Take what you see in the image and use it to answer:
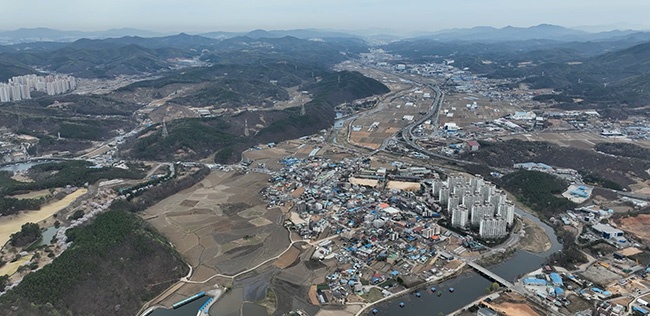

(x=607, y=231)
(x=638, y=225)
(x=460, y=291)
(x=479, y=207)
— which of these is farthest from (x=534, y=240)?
(x=460, y=291)

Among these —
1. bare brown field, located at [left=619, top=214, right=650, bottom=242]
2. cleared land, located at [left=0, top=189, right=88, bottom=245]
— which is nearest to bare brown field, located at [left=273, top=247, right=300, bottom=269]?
cleared land, located at [left=0, top=189, right=88, bottom=245]

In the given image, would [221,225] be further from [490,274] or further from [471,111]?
[471,111]

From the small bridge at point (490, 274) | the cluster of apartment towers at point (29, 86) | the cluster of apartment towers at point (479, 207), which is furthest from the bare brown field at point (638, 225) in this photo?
the cluster of apartment towers at point (29, 86)

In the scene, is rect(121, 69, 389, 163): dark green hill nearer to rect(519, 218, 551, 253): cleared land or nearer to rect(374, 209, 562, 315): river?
rect(374, 209, 562, 315): river

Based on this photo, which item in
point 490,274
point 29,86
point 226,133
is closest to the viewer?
point 490,274

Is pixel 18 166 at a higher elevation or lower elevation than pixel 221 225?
lower

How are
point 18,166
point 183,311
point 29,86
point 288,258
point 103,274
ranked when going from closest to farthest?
point 183,311 → point 103,274 → point 288,258 → point 18,166 → point 29,86

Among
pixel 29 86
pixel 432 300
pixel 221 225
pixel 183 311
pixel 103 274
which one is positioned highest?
pixel 29 86

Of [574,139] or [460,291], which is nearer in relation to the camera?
[460,291]
